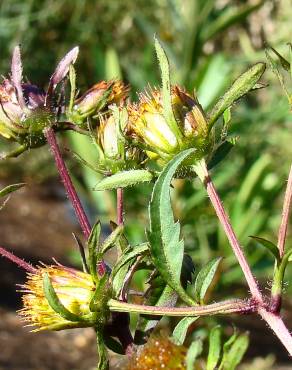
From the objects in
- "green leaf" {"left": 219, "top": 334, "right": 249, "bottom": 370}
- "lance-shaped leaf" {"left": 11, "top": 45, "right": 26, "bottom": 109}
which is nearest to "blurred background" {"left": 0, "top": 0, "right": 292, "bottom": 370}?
"green leaf" {"left": 219, "top": 334, "right": 249, "bottom": 370}

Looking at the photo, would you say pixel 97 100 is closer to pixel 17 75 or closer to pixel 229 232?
pixel 17 75

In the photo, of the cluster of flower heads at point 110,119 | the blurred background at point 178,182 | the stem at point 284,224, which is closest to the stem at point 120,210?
the cluster of flower heads at point 110,119

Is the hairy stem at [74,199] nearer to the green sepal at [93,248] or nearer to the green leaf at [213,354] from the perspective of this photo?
the green sepal at [93,248]

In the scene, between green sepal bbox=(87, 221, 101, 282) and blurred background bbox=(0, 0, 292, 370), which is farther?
blurred background bbox=(0, 0, 292, 370)

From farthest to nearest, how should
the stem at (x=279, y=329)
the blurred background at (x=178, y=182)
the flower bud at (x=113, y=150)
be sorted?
the blurred background at (x=178, y=182), the flower bud at (x=113, y=150), the stem at (x=279, y=329)

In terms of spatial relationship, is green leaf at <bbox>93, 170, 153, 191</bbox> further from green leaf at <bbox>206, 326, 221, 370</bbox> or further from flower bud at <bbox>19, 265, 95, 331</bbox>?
green leaf at <bbox>206, 326, 221, 370</bbox>

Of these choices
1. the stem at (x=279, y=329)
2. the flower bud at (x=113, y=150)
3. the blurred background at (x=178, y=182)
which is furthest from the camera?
the blurred background at (x=178, y=182)

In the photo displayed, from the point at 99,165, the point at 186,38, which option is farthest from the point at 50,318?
the point at 186,38
